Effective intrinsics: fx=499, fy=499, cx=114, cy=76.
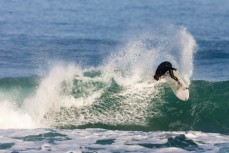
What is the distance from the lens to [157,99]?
905 inches

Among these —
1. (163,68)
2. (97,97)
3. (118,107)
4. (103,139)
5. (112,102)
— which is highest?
(163,68)

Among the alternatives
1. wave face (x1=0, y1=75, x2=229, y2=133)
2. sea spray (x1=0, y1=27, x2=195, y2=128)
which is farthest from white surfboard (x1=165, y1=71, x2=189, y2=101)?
sea spray (x1=0, y1=27, x2=195, y2=128)

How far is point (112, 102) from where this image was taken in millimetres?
23000

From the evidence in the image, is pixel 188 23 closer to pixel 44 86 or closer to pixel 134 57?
pixel 134 57

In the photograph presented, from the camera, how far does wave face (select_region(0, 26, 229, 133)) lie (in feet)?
70.5

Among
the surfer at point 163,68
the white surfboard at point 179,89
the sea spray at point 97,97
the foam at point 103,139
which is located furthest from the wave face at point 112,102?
the surfer at point 163,68

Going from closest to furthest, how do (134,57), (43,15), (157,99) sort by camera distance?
(157,99) < (134,57) < (43,15)

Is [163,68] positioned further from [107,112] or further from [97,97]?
[97,97]

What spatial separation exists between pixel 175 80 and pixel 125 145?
419cm

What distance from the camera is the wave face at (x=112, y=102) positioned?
21500mm

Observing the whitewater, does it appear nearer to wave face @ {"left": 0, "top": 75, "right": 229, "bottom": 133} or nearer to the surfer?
wave face @ {"left": 0, "top": 75, "right": 229, "bottom": 133}

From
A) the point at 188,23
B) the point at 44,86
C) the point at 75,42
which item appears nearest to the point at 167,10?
the point at 188,23

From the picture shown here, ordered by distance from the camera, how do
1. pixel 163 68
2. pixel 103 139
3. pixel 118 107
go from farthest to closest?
pixel 118 107 → pixel 163 68 → pixel 103 139

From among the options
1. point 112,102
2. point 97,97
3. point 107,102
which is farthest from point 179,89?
point 97,97
